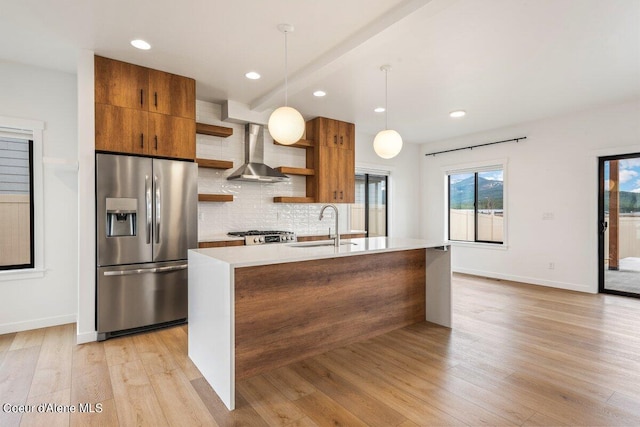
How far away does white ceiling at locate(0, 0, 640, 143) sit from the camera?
2516 millimetres

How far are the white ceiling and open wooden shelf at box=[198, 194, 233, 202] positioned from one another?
1.31m

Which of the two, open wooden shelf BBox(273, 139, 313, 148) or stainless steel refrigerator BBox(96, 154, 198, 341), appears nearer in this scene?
stainless steel refrigerator BBox(96, 154, 198, 341)

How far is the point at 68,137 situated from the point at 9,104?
549mm

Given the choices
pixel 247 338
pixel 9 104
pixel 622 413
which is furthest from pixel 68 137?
pixel 622 413

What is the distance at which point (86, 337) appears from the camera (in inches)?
123

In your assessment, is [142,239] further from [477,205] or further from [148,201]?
[477,205]

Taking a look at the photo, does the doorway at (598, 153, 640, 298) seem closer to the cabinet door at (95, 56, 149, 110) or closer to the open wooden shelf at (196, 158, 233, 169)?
the open wooden shelf at (196, 158, 233, 169)

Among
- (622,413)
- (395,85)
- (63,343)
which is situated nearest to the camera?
(622,413)

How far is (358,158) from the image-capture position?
6.39m

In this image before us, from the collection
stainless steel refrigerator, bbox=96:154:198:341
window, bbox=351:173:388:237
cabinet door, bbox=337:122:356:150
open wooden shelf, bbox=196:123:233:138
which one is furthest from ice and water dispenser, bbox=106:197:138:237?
window, bbox=351:173:388:237

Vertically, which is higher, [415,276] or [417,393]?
[415,276]

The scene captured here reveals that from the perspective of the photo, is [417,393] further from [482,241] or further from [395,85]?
[482,241]

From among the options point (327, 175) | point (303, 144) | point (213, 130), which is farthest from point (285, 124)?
point (327, 175)

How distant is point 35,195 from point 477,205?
6788 millimetres
